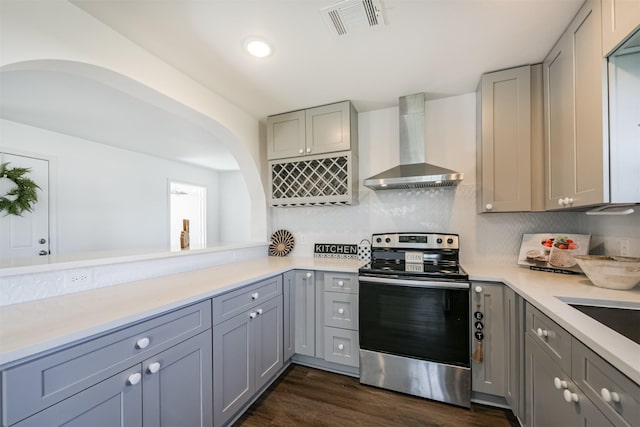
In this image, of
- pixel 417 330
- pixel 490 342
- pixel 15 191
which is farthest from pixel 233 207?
pixel 490 342

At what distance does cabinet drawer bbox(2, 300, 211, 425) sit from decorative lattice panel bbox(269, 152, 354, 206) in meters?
1.57

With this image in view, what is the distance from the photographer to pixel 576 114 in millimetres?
1426

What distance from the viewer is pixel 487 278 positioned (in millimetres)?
1722

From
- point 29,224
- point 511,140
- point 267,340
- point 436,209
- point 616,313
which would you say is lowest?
point 267,340

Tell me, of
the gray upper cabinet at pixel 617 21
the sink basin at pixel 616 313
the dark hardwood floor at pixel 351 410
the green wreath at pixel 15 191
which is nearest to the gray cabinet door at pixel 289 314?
the dark hardwood floor at pixel 351 410

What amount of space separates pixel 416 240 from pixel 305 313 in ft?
3.81

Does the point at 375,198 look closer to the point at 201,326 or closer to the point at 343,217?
the point at 343,217

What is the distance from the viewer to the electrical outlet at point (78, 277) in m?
1.33

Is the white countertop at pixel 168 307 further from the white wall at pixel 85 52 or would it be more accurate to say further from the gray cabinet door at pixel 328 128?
the gray cabinet door at pixel 328 128

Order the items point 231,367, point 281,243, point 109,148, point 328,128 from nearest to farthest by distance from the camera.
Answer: point 231,367, point 328,128, point 281,243, point 109,148

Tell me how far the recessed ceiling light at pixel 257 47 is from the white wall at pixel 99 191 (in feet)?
10.1

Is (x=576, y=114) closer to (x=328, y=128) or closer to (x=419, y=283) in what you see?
(x=419, y=283)

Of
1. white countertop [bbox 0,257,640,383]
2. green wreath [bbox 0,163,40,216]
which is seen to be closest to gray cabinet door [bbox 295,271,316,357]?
white countertop [bbox 0,257,640,383]

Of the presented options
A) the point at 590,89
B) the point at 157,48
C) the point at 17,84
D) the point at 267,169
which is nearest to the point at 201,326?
the point at 157,48
